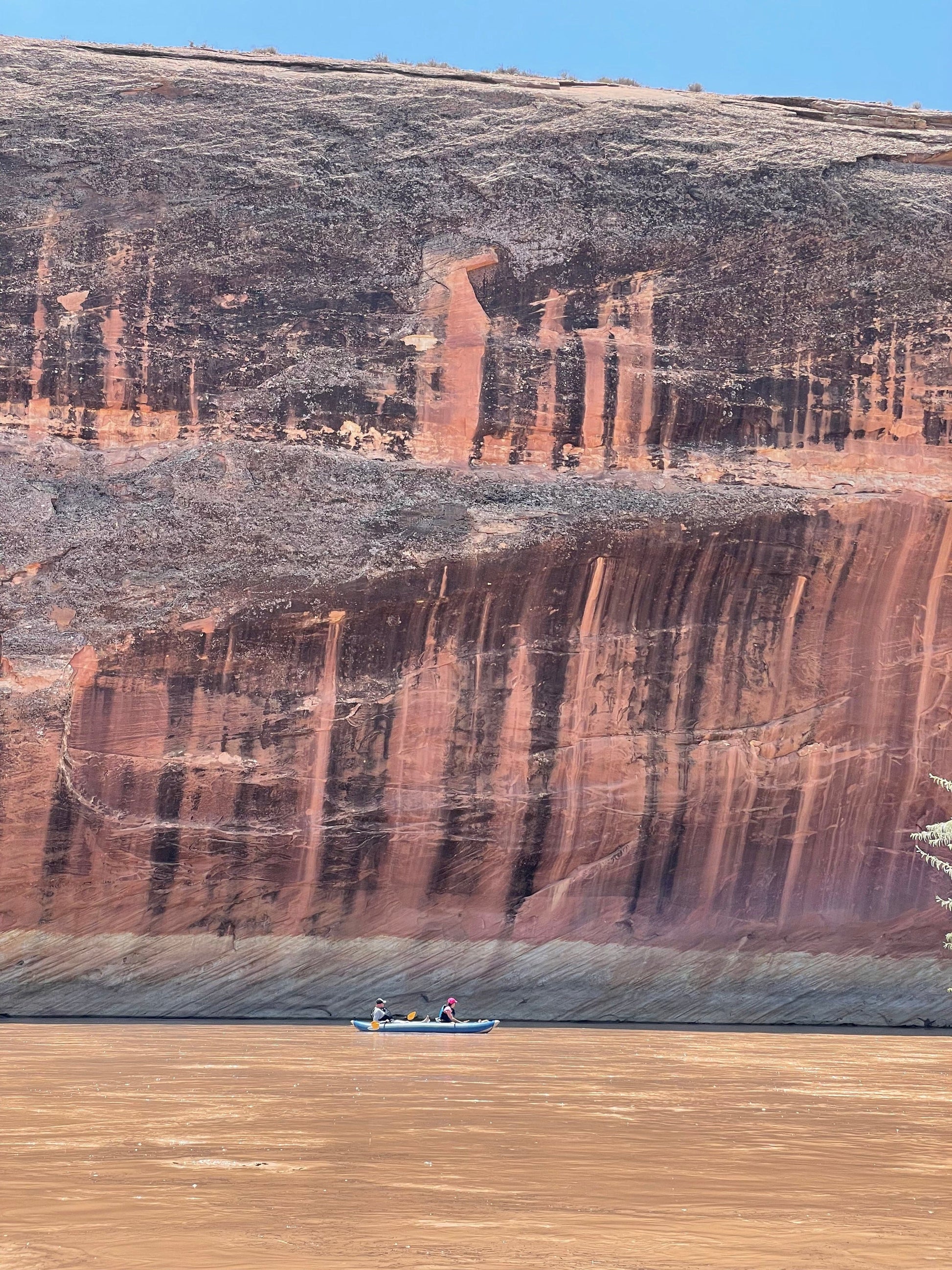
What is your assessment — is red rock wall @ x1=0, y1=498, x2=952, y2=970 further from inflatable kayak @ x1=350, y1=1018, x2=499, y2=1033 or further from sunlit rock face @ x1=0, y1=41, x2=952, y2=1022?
inflatable kayak @ x1=350, y1=1018, x2=499, y2=1033

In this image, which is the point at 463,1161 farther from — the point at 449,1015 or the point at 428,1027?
the point at 449,1015

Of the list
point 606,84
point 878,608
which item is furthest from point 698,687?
point 606,84

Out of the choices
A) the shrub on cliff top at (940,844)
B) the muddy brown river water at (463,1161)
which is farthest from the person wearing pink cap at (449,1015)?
the shrub on cliff top at (940,844)

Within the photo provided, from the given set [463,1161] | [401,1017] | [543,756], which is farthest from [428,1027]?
[463,1161]

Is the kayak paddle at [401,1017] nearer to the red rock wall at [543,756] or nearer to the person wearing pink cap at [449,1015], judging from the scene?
the person wearing pink cap at [449,1015]

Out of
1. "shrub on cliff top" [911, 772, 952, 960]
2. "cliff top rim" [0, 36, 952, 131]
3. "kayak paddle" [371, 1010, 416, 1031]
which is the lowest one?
"kayak paddle" [371, 1010, 416, 1031]

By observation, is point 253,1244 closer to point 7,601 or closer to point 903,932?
point 7,601

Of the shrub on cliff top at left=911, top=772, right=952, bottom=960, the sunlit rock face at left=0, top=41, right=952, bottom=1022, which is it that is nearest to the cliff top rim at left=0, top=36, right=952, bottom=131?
the sunlit rock face at left=0, top=41, right=952, bottom=1022
